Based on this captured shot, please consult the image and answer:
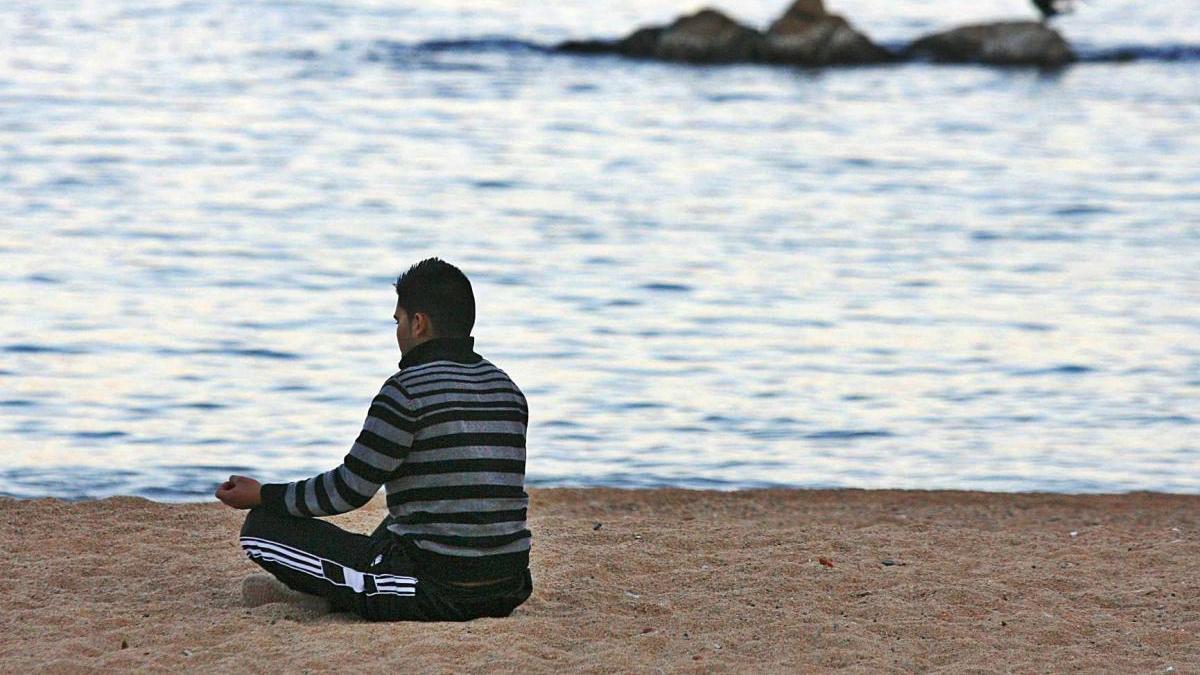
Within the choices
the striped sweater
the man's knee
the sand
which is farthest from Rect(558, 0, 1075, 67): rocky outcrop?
the striped sweater

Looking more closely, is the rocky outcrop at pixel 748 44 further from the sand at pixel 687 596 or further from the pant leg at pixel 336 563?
the pant leg at pixel 336 563

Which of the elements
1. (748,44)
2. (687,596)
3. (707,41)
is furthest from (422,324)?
(748,44)

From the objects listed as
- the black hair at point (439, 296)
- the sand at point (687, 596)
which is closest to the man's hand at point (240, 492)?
the sand at point (687, 596)

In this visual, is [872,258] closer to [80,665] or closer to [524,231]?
[524,231]

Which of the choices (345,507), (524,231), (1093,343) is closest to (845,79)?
(524,231)

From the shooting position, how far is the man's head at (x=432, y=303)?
564cm

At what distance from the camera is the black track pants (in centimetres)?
571

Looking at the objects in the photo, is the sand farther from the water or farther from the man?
the water

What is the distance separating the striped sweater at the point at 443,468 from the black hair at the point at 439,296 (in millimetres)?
53

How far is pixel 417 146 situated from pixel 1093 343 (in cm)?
1312

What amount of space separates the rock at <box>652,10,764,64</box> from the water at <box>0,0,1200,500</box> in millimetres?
2153

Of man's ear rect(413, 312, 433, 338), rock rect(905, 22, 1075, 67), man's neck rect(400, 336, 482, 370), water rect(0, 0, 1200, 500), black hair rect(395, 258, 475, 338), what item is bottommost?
water rect(0, 0, 1200, 500)

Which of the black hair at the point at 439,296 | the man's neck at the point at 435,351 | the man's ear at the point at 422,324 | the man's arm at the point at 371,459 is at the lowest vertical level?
the man's arm at the point at 371,459

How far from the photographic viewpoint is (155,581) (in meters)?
6.39
